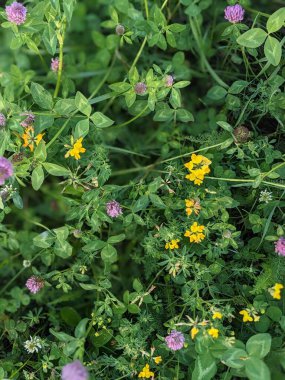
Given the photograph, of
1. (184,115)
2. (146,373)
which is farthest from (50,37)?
(146,373)

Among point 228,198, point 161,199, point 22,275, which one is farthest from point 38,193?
point 228,198

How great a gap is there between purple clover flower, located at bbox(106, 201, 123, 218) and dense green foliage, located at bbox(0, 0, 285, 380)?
0.10ft

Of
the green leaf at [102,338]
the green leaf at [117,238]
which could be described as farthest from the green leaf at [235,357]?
the green leaf at [117,238]

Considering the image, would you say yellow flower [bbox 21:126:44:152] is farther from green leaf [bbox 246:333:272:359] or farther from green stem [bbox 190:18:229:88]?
green leaf [bbox 246:333:272:359]

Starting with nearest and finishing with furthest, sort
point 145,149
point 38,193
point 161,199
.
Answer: point 161,199
point 145,149
point 38,193

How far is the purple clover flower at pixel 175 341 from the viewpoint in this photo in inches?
76.3

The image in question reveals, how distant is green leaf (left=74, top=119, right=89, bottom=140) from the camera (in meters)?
2.04

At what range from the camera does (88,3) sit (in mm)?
3002

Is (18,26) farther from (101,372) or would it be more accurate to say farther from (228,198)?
(101,372)

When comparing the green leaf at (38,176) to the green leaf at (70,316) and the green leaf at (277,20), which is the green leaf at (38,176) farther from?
the green leaf at (277,20)

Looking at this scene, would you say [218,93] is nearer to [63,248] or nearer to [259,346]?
[63,248]

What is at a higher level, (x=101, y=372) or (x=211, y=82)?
(x=211, y=82)

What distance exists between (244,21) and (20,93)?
1.16m

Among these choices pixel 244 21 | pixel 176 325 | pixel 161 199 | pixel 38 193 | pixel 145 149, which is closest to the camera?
pixel 176 325
